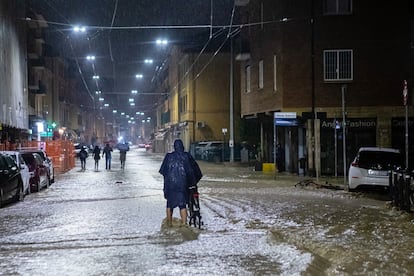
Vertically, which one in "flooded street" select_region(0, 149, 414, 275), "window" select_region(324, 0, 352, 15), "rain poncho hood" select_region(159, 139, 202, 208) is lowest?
"flooded street" select_region(0, 149, 414, 275)

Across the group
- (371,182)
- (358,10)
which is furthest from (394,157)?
(358,10)

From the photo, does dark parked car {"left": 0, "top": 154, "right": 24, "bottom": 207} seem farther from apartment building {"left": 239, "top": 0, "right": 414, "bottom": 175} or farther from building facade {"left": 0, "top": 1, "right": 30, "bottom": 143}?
building facade {"left": 0, "top": 1, "right": 30, "bottom": 143}

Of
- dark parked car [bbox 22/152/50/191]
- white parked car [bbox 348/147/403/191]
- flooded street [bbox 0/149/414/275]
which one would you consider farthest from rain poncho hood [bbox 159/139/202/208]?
dark parked car [bbox 22/152/50/191]

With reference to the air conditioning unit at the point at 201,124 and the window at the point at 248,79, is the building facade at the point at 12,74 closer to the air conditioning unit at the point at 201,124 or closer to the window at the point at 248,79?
the window at the point at 248,79

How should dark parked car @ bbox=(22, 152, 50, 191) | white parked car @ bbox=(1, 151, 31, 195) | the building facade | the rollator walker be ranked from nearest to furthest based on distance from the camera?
the rollator walker < white parked car @ bbox=(1, 151, 31, 195) < dark parked car @ bbox=(22, 152, 50, 191) < the building facade

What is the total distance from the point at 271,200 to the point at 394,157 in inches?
184

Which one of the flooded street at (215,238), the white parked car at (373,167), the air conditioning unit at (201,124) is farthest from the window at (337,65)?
the air conditioning unit at (201,124)

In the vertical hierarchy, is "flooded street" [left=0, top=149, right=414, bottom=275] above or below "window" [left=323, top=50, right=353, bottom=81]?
below

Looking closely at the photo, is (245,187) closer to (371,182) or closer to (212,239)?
(371,182)

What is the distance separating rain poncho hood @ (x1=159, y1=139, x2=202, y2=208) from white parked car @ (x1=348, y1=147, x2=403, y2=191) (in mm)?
8790

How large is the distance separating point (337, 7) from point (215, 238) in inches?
776

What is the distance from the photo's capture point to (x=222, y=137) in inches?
2122

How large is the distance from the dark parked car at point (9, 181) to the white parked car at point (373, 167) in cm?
986

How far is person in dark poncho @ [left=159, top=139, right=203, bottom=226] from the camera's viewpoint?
1077 centimetres
